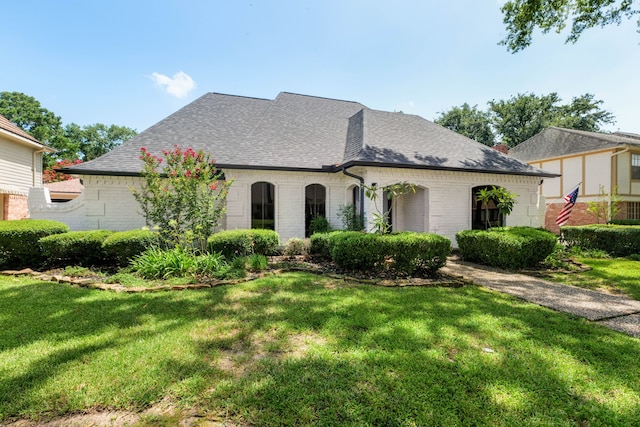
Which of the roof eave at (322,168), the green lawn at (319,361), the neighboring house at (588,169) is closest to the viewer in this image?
the green lawn at (319,361)

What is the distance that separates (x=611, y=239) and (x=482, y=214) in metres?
4.22

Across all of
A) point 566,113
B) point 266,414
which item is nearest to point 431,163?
point 266,414

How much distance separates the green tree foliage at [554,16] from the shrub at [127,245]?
15.0m

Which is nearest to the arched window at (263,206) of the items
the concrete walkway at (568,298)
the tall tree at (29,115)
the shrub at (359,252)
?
the shrub at (359,252)

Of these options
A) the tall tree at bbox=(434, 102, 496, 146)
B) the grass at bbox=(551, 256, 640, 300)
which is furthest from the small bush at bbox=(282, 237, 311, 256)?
the tall tree at bbox=(434, 102, 496, 146)

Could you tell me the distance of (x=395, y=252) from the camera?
648 centimetres

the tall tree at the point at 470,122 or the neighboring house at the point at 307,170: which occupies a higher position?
the tall tree at the point at 470,122

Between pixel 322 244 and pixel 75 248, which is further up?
pixel 75 248

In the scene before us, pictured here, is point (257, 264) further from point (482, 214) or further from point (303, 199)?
point (482, 214)

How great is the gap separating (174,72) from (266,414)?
14958mm

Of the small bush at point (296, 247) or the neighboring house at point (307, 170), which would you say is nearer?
the small bush at point (296, 247)

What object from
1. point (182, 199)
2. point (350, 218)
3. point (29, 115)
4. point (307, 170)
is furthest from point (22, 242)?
point (29, 115)

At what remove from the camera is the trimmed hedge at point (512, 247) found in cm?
773

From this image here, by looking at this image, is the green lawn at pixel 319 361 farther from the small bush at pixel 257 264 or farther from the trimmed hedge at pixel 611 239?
the trimmed hedge at pixel 611 239
